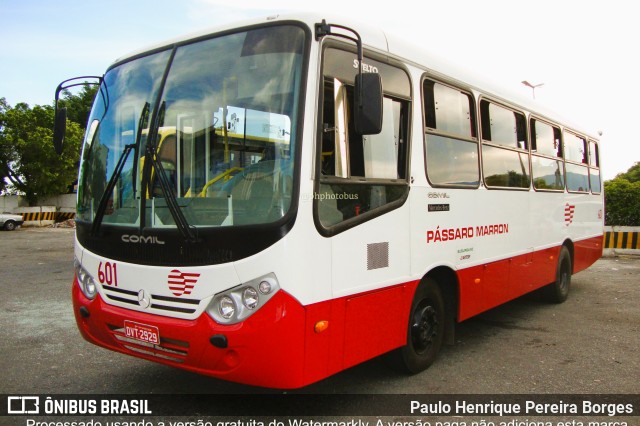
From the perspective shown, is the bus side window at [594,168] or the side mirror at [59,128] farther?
the bus side window at [594,168]

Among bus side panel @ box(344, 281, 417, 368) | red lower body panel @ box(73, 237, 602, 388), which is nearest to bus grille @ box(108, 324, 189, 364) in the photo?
red lower body panel @ box(73, 237, 602, 388)

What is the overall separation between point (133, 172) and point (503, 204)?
4.27m

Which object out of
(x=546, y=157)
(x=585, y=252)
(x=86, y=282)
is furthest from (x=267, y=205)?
(x=585, y=252)

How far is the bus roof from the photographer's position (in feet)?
13.0

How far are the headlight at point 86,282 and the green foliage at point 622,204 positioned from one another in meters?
16.4

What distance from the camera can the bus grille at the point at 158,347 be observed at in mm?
3771

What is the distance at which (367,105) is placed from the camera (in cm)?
372

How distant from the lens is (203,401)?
450cm

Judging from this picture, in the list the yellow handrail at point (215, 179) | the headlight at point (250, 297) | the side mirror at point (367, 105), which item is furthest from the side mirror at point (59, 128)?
the side mirror at point (367, 105)

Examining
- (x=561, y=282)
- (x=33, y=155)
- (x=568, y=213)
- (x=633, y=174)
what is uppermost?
(x=33, y=155)

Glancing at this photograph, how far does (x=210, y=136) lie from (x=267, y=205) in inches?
29.4

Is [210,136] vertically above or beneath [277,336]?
above

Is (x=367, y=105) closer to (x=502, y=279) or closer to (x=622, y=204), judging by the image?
(x=502, y=279)

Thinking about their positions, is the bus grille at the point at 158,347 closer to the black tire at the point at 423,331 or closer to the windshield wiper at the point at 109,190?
the windshield wiper at the point at 109,190
